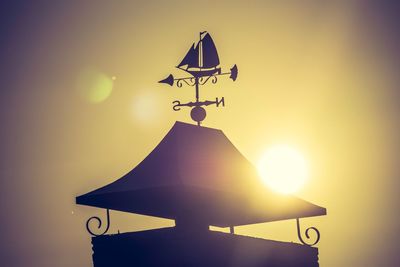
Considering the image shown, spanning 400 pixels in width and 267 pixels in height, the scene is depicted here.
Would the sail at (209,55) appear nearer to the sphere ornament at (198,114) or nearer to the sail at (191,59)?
the sail at (191,59)

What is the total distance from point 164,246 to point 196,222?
3.80 ft

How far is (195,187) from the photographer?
13.1 metres

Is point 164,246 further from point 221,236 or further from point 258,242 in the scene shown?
point 258,242

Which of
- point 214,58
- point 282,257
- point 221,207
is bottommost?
point 282,257

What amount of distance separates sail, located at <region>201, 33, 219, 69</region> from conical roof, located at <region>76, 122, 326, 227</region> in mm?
1438

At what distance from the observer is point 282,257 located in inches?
578

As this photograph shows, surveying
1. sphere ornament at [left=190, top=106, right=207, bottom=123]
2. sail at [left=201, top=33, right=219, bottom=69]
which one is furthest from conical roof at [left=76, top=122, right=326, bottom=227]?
sail at [left=201, top=33, right=219, bottom=69]

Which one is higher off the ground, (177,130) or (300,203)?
(177,130)

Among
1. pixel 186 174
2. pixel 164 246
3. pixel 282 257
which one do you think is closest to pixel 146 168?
pixel 186 174

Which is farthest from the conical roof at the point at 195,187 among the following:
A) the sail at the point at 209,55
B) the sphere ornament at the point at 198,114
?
the sail at the point at 209,55

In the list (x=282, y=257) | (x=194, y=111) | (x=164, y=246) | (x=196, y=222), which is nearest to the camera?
(x=164, y=246)

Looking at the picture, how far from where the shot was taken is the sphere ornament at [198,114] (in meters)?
15.8

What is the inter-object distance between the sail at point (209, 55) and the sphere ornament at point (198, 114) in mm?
950

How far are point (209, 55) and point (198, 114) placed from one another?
132 cm
